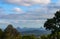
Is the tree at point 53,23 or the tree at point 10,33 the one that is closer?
the tree at point 10,33

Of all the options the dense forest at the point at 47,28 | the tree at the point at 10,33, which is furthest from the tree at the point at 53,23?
the tree at the point at 10,33

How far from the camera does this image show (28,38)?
32.3 meters

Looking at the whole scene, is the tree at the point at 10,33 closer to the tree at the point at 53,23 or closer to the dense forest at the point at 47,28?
the dense forest at the point at 47,28

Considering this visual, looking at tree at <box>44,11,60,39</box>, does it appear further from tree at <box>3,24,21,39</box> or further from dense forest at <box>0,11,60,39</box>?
tree at <box>3,24,21,39</box>

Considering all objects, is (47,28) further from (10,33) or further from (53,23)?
(10,33)

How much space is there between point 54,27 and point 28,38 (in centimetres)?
1229

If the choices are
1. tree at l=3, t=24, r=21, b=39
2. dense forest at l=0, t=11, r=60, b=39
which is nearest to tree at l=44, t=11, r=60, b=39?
dense forest at l=0, t=11, r=60, b=39

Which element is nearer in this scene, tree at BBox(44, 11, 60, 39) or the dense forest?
the dense forest

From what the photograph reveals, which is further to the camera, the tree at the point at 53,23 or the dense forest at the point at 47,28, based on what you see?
the tree at the point at 53,23

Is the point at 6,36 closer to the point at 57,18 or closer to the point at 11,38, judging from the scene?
the point at 11,38

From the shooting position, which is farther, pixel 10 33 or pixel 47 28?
pixel 47 28

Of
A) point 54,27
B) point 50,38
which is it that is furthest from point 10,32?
point 54,27

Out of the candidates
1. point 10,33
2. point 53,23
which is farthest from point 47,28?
point 10,33

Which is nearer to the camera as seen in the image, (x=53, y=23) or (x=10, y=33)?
(x=10, y=33)
